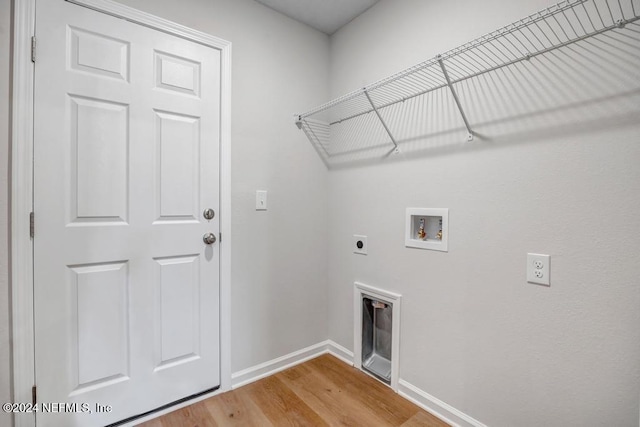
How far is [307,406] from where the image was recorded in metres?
1.60

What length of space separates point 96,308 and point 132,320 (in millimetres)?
164

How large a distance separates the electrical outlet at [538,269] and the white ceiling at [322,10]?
5.51 ft

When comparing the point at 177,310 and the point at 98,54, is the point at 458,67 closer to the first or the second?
the point at 98,54

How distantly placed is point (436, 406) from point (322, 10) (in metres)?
2.40

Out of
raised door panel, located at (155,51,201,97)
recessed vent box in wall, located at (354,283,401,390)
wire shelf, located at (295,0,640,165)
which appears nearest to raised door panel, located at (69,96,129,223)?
raised door panel, located at (155,51,201,97)

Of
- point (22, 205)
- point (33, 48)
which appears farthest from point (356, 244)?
point (33, 48)

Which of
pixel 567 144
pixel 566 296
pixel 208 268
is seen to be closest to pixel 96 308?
pixel 208 268

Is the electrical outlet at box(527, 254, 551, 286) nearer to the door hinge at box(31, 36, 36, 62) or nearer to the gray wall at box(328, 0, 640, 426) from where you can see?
the gray wall at box(328, 0, 640, 426)

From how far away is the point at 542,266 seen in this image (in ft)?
3.85

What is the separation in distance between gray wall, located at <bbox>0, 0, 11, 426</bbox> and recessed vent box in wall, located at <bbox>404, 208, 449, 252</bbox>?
71.6 inches

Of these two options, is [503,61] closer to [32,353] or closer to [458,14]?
[458,14]

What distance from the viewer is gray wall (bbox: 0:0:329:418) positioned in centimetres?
176

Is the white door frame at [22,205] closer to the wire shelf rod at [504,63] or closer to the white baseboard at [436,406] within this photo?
the wire shelf rod at [504,63]

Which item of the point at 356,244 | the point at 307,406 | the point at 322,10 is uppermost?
the point at 322,10
